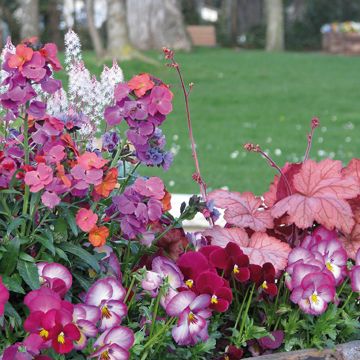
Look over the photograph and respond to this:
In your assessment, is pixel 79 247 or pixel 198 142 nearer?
pixel 79 247

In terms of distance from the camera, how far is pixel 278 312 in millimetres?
2143

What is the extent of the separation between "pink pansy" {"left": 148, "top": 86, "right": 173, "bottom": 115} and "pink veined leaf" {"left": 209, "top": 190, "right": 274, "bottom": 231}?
1.61ft

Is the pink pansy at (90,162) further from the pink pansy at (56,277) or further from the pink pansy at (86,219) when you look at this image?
the pink pansy at (56,277)

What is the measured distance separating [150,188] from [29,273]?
35cm

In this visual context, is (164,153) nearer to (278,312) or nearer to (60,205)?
(60,205)

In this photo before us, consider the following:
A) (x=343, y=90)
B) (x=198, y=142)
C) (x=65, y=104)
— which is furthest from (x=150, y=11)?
(x=65, y=104)

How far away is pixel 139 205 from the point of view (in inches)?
80.2

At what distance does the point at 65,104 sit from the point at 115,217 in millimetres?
375

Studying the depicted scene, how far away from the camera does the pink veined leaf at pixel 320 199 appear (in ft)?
7.52

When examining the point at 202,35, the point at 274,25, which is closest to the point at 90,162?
the point at 274,25

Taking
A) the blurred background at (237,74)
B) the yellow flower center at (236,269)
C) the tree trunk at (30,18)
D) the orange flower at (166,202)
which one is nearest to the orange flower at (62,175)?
the orange flower at (166,202)

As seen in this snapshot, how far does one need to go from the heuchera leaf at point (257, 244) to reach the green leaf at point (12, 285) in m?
0.60

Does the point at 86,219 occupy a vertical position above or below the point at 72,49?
below

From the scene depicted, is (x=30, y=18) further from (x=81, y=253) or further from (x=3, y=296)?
(x=3, y=296)
